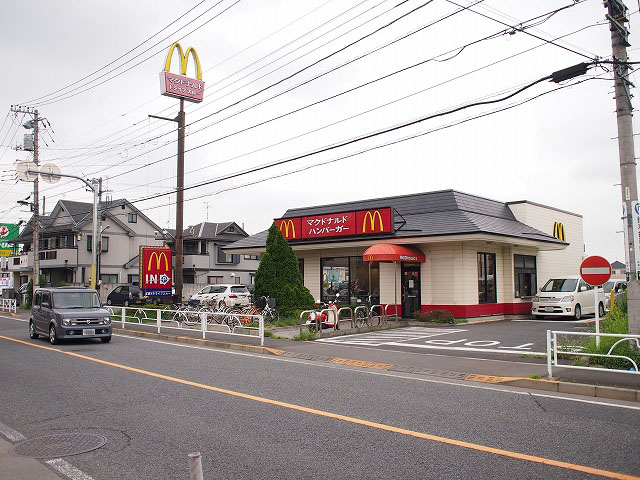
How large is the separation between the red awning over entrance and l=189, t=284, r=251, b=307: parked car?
9089 millimetres

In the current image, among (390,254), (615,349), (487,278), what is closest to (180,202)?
(390,254)

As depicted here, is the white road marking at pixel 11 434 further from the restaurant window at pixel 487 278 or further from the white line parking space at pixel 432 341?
the restaurant window at pixel 487 278

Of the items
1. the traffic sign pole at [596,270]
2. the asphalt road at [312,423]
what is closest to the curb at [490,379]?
the asphalt road at [312,423]

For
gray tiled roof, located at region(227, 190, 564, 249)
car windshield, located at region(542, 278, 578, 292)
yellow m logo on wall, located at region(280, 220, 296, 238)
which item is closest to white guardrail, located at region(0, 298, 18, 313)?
gray tiled roof, located at region(227, 190, 564, 249)

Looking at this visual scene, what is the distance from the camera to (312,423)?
669 cm

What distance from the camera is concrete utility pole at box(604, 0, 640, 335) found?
401 inches

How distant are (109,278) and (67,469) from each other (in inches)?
1845

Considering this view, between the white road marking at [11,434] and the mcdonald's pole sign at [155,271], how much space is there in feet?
53.5

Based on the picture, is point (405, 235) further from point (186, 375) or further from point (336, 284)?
point (186, 375)

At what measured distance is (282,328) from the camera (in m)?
18.6

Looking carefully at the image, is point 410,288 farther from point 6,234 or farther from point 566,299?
point 6,234

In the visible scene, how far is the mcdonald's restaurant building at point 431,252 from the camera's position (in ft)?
70.2

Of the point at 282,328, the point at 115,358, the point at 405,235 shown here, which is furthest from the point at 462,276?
the point at 115,358

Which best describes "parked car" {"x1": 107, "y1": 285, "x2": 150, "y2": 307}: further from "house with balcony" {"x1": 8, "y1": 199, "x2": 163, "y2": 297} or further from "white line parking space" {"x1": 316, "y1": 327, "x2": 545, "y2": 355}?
"white line parking space" {"x1": 316, "y1": 327, "x2": 545, "y2": 355}
